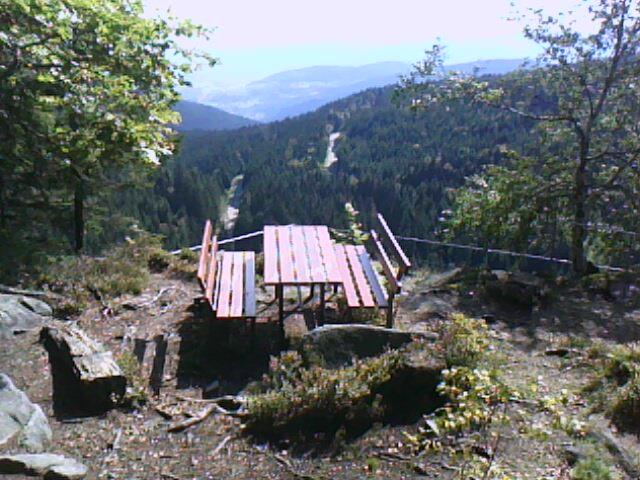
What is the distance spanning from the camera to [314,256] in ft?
22.7

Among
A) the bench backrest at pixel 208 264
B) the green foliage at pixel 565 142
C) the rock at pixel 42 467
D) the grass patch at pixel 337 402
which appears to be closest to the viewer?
the rock at pixel 42 467

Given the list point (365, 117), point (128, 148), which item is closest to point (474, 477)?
point (128, 148)

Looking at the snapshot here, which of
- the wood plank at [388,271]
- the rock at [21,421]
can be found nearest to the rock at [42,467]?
the rock at [21,421]

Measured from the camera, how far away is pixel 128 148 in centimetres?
607

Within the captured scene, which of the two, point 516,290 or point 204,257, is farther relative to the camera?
point 516,290

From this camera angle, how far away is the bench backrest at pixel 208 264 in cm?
591

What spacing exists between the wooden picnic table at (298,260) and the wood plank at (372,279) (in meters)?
0.45

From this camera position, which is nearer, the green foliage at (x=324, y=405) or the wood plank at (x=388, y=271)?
the green foliage at (x=324, y=405)

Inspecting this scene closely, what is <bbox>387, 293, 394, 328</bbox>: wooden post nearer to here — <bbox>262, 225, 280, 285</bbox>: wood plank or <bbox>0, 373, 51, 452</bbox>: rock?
<bbox>262, 225, 280, 285</bbox>: wood plank

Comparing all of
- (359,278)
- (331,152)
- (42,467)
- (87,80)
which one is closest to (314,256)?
(359,278)

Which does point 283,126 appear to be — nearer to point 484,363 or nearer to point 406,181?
point 406,181

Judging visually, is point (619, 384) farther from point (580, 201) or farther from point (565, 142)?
point (565, 142)

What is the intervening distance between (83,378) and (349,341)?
2.33 m

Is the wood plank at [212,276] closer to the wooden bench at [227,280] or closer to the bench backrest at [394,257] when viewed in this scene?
the wooden bench at [227,280]
